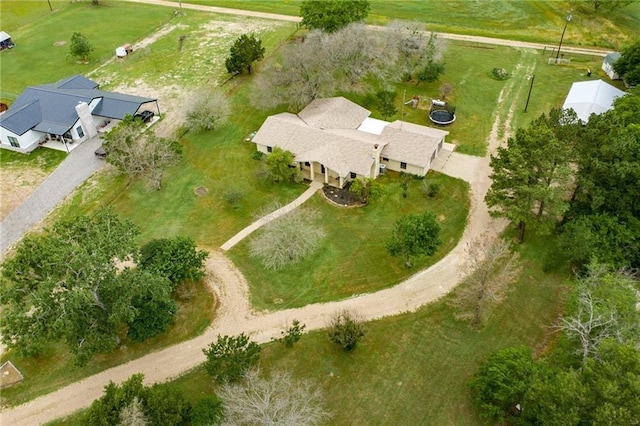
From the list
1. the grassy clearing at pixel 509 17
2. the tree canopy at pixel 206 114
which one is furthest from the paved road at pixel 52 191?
the grassy clearing at pixel 509 17

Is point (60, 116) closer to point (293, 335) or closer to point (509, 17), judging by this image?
point (293, 335)

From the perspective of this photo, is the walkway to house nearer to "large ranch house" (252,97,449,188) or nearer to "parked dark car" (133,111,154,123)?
"large ranch house" (252,97,449,188)

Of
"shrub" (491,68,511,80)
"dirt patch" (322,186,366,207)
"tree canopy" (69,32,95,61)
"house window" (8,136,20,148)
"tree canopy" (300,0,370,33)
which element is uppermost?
"tree canopy" (300,0,370,33)

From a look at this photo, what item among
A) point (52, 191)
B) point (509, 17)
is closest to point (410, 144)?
point (52, 191)

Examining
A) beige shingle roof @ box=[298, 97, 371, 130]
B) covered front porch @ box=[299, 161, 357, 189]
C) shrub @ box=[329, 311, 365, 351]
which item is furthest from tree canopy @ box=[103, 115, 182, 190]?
shrub @ box=[329, 311, 365, 351]

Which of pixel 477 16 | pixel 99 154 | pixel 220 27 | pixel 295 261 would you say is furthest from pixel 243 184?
pixel 477 16

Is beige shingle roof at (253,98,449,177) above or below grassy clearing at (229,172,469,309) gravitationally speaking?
above

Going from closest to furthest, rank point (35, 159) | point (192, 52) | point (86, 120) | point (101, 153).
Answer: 1. point (101, 153)
2. point (35, 159)
3. point (86, 120)
4. point (192, 52)
